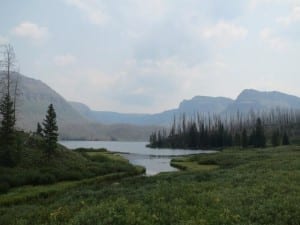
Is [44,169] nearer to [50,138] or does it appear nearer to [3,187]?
[50,138]

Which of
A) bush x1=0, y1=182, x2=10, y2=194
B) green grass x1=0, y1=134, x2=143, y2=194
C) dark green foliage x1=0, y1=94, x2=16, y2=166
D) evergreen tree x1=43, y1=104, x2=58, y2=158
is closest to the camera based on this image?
bush x1=0, y1=182, x2=10, y2=194

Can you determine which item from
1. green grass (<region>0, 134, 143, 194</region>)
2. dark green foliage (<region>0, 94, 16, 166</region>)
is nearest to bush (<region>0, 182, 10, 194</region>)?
green grass (<region>0, 134, 143, 194</region>)

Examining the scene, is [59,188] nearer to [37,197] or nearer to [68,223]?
[37,197]

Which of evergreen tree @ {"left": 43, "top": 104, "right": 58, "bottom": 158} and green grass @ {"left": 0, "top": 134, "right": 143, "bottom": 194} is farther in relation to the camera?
evergreen tree @ {"left": 43, "top": 104, "right": 58, "bottom": 158}

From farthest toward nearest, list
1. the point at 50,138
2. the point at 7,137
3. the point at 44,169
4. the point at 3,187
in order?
the point at 50,138
the point at 7,137
the point at 44,169
the point at 3,187

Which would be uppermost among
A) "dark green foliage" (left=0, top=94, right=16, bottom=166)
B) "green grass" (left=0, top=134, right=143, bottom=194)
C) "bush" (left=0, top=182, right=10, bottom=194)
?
"dark green foliage" (left=0, top=94, right=16, bottom=166)

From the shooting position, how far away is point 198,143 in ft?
572

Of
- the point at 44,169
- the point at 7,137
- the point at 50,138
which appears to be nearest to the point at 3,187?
the point at 44,169

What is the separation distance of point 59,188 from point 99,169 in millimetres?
15095

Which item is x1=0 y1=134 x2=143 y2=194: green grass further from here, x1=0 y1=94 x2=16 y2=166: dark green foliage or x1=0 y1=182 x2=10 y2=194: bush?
x1=0 y1=94 x2=16 y2=166: dark green foliage

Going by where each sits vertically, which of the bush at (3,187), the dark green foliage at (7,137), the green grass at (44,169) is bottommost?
the bush at (3,187)

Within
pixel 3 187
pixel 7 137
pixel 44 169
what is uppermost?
pixel 7 137

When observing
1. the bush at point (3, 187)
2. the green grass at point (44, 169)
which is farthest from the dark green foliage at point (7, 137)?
the bush at point (3, 187)

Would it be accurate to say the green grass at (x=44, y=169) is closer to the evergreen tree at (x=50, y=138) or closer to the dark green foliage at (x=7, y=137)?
the evergreen tree at (x=50, y=138)
